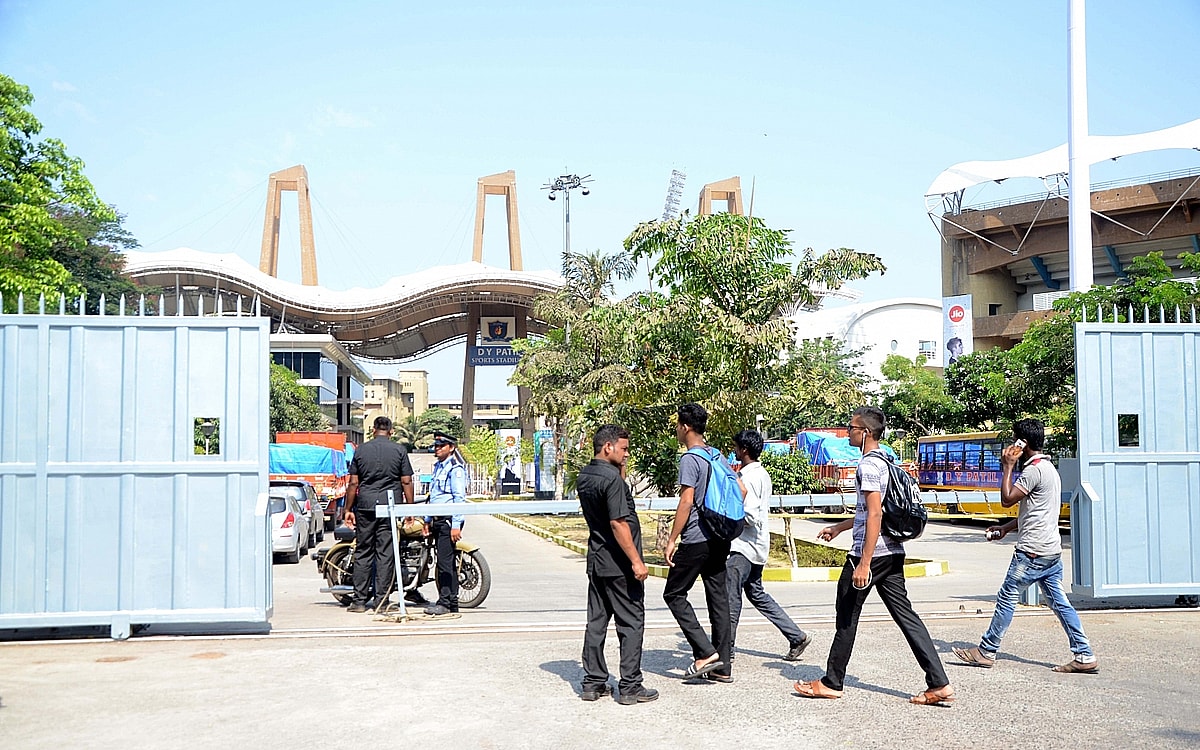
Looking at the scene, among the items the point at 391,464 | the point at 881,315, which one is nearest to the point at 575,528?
the point at 391,464

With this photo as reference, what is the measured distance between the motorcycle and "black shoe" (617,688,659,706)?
4.18 meters

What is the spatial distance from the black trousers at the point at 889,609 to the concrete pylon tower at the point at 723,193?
90.7m

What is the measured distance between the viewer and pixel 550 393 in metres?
38.6

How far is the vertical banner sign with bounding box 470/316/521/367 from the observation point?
3435 inches

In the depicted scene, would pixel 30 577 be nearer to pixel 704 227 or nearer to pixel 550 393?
pixel 704 227

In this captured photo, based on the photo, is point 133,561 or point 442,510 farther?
point 442,510

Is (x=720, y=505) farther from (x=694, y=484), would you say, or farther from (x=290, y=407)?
(x=290, y=407)

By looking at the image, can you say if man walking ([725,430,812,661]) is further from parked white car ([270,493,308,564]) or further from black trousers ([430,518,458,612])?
parked white car ([270,493,308,564])

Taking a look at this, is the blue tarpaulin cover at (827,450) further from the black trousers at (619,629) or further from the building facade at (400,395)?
the building facade at (400,395)

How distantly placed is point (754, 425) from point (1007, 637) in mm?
8125

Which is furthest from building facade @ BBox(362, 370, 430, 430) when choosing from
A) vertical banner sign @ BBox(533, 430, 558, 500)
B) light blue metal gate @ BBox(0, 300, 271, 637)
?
light blue metal gate @ BBox(0, 300, 271, 637)

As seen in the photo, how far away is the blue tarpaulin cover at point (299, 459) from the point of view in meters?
29.9

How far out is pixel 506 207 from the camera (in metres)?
98.8

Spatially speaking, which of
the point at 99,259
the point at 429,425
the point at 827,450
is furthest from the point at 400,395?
the point at 827,450
